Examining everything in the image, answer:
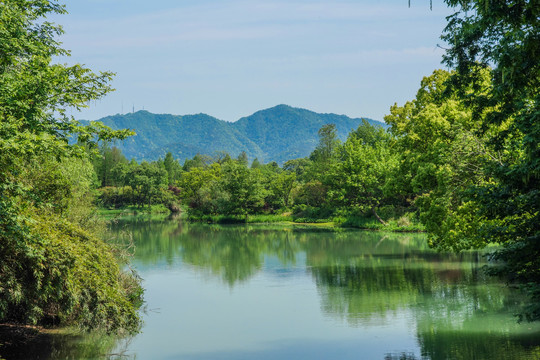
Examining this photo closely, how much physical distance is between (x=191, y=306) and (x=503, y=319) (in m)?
11.0

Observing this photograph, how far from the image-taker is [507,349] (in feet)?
44.0

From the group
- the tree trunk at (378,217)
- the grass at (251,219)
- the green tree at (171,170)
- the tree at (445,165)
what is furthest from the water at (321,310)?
the green tree at (171,170)

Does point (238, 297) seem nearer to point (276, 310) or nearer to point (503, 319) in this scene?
point (276, 310)

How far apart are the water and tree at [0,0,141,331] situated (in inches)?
58.8

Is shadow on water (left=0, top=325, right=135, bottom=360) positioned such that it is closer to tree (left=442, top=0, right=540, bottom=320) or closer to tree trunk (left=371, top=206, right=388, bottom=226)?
tree (left=442, top=0, right=540, bottom=320)

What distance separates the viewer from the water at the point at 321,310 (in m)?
14.3

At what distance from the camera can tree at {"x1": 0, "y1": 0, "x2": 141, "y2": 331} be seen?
35.5 ft

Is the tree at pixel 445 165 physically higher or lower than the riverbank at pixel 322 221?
higher

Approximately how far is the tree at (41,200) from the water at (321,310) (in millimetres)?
1493

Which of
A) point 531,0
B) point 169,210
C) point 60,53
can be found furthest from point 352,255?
point 169,210

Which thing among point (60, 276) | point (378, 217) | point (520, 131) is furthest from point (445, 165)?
point (378, 217)

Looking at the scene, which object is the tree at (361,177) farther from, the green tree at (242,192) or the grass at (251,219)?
the green tree at (242,192)

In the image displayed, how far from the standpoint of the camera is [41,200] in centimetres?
1171

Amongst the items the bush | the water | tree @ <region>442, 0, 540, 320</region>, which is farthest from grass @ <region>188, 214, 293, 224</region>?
tree @ <region>442, 0, 540, 320</region>
